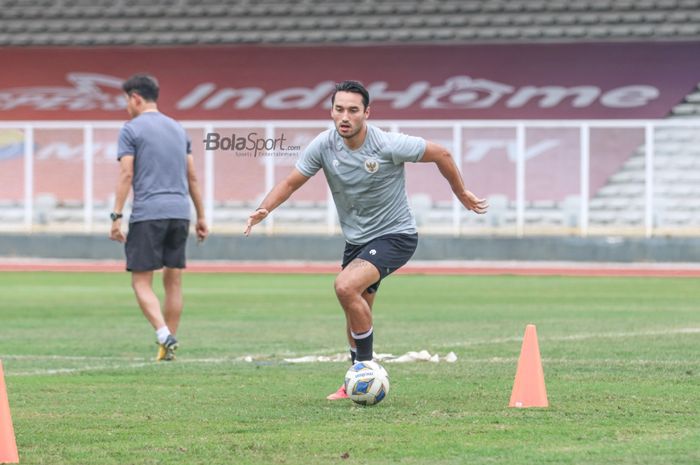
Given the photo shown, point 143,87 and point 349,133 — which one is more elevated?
point 143,87

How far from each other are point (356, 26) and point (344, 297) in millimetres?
26616

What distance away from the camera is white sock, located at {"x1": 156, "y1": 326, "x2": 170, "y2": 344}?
1246cm

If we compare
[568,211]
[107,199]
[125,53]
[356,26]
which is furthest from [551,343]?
[125,53]

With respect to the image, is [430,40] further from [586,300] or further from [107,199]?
[586,300]

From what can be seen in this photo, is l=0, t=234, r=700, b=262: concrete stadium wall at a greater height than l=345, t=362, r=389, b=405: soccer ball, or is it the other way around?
l=0, t=234, r=700, b=262: concrete stadium wall

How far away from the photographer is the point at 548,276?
27.6 metres

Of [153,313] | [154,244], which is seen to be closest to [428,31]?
[154,244]

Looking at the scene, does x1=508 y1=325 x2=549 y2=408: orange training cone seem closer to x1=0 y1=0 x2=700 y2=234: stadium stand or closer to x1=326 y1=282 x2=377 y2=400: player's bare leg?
x1=326 y1=282 x2=377 y2=400: player's bare leg

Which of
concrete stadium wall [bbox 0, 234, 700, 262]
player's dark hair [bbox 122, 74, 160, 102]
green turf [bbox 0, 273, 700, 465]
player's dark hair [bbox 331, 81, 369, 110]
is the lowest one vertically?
green turf [bbox 0, 273, 700, 465]

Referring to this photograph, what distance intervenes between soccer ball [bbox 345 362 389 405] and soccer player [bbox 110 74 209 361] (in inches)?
144

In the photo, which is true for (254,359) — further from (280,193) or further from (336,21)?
(336,21)

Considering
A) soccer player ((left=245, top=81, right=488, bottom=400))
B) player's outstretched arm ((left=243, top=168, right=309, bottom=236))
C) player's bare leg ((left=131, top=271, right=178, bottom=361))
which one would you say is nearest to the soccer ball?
soccer player ((left=245, top=81, right=488, bottom=400))

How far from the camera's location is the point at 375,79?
36656 millimetres

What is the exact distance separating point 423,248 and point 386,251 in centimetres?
2149
